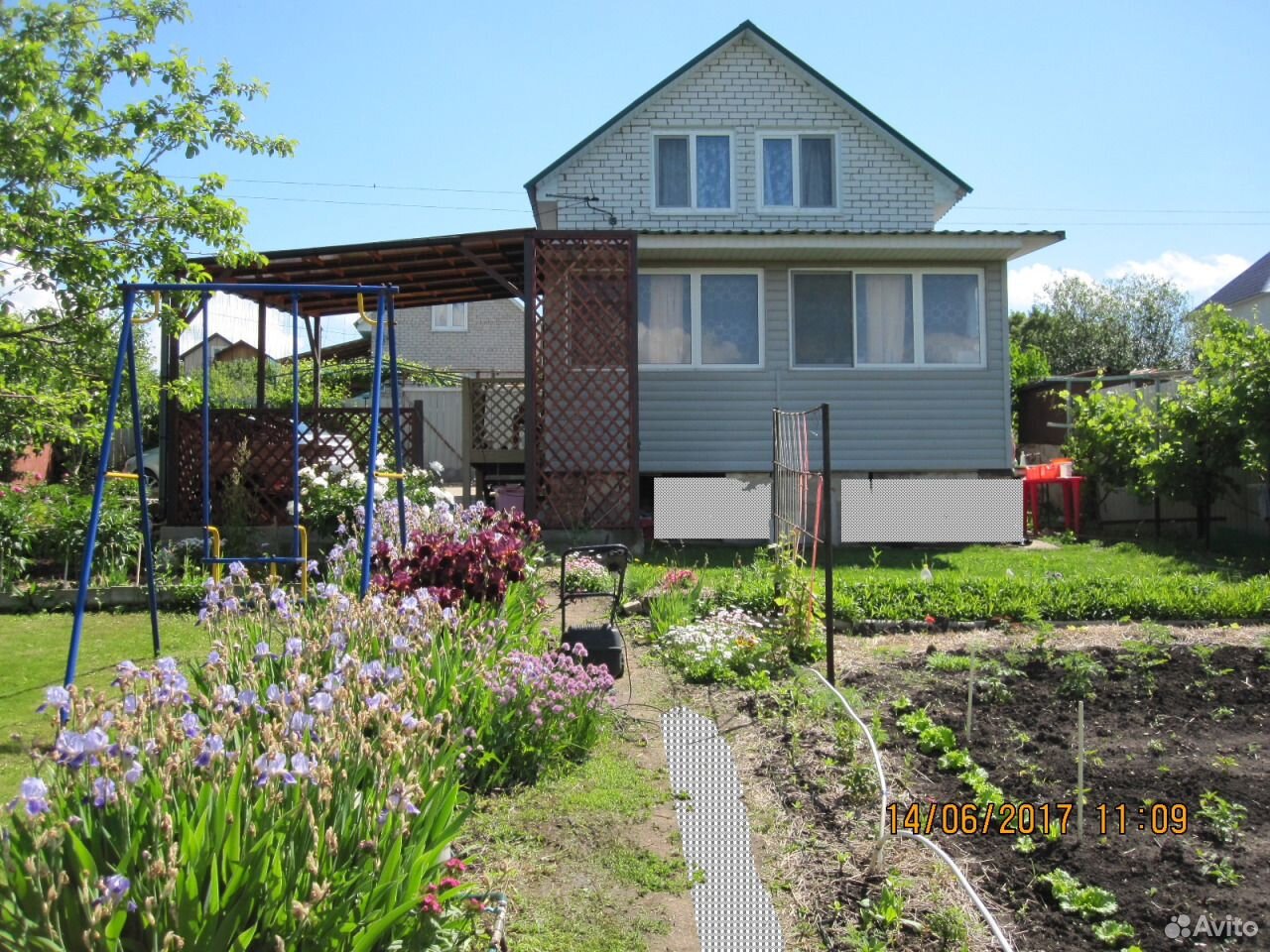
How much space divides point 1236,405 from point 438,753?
1237cm

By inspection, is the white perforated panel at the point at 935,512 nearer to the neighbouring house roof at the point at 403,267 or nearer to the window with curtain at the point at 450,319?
the neighbouring house roof at the point at 403,267

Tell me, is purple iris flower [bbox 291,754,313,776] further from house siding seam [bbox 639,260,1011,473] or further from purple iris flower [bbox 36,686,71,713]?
house siding seam [bbox 639,260,1011,473]

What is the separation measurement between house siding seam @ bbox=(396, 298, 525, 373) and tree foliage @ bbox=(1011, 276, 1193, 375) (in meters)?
24.3

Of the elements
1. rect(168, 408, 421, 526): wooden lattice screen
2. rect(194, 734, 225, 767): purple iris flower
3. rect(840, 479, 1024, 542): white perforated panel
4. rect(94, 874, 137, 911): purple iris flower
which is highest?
rect(168, 408, 421, 526): wooden lattice screen

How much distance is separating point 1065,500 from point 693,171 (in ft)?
24.0

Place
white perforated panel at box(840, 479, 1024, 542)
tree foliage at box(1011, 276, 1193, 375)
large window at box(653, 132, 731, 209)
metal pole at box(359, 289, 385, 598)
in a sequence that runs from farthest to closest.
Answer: tree foliage at box(1011, 276, 1193, 375)
large window at box(653, 132, 731, 209)
white perforated panel at box(840, 479, 1024, 542)
metal pole at box(359, 289, 385, 598)

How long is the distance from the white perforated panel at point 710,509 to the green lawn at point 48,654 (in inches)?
238

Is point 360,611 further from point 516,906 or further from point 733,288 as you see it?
point 733,288

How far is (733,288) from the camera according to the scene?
14336 mm

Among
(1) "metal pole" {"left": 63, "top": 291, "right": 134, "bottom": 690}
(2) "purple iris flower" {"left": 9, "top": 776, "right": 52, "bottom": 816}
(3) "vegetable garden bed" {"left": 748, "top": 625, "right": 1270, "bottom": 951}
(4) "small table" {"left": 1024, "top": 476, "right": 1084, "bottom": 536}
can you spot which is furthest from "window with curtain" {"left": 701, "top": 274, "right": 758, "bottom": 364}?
(2) "purple iris flower" {"left": 9, "top": 776, "right": 52, "bottom": 816}

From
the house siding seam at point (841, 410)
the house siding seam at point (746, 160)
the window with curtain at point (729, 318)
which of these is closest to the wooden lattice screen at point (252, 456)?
the house siding seam at point (841, 410)

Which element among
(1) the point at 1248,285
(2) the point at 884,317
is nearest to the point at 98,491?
(2) the point at 884,317

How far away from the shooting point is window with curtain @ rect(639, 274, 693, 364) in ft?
46.8

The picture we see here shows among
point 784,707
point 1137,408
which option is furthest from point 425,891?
point 1137,408
